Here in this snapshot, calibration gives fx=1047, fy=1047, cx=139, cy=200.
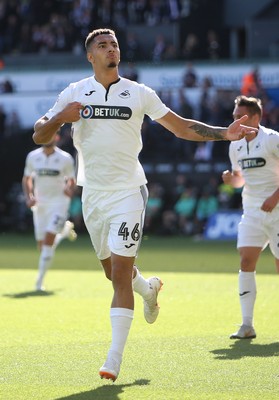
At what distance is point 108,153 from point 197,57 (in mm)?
24520

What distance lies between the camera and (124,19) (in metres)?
35.3

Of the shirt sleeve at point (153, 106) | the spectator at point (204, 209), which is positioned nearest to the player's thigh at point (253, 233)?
the shirt sleeve at point (153, 106)

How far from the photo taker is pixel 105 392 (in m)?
7.53

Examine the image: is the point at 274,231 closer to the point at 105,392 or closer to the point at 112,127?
the point at 112,127

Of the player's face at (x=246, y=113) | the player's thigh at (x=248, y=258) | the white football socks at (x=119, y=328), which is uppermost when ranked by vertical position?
the player's face at (x=246, y=113)

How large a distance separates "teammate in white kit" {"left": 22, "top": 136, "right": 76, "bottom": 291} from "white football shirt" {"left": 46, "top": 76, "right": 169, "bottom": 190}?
319 inches

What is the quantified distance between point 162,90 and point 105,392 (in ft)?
75.3

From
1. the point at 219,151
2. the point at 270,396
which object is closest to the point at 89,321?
the point at 270,396

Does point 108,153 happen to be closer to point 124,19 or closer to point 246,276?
point 246,276

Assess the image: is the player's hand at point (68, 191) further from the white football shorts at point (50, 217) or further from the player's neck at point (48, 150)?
the player's neck at point (48, 150)

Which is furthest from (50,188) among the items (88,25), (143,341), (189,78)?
(88,25)

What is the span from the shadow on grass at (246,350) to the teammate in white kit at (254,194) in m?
0.80

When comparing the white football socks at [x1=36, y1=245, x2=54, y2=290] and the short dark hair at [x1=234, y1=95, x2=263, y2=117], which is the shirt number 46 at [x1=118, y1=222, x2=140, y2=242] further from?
the white football socks at [x1=36, y1=245, x2=54, y2=290]

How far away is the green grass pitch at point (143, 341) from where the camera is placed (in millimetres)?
7652
